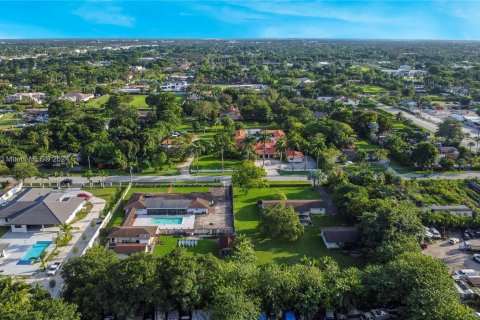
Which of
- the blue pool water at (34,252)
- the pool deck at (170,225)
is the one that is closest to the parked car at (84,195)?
the pool deck at (170,225)

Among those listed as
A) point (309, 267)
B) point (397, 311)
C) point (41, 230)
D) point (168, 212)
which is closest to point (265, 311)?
point (309, 267)

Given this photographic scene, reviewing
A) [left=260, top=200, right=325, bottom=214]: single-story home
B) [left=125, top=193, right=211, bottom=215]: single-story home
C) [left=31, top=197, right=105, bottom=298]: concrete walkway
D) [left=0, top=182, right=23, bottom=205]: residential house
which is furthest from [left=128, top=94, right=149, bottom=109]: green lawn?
[left=260, top=200, right=325, bottom=214]: single-story home

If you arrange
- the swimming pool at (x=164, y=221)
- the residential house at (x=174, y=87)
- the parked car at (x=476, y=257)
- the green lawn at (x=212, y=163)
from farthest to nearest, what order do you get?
the residential house at (x=174, y=87), the green lawn at (x=212, y=163), the swimming pool at (x=164, y=221), the parked car at (x=476, y=257)

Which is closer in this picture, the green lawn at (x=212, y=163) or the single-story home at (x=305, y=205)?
the single-story home at (x=305, y=205)

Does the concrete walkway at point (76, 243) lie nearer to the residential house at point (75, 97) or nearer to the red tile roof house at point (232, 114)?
the red tile roof house at point (232, 114)

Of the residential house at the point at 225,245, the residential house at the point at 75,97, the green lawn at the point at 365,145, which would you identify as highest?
the residential house at the point at 75,97

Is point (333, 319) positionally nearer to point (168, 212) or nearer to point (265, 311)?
point (265, 311)
